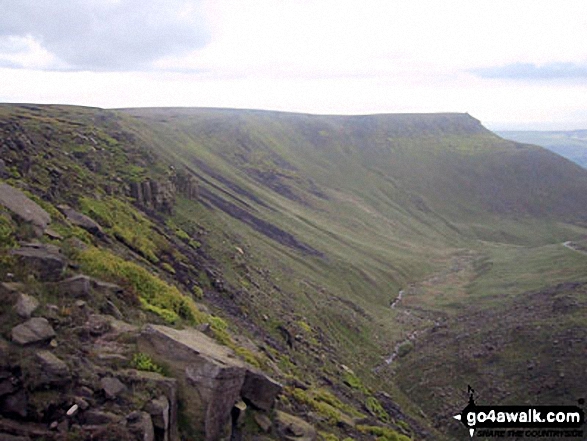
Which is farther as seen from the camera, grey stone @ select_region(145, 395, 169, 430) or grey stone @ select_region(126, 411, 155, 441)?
grey stone @ select_region(145, 395, 169, 430)

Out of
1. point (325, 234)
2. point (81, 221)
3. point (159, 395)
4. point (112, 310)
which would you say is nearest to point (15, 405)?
point (159, 395)

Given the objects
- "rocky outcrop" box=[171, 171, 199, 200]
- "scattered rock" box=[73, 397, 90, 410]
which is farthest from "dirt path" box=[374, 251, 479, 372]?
"scattered rock" box=[73, 397, 90, 410]

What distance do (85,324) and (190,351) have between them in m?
2.82

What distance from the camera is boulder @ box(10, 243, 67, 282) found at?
1379 centimetres

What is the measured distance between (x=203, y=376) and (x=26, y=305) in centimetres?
454

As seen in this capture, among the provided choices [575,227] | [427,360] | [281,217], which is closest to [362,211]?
[281,217]

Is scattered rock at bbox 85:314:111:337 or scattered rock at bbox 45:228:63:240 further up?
scattered rock at bbox 45:228:63:240

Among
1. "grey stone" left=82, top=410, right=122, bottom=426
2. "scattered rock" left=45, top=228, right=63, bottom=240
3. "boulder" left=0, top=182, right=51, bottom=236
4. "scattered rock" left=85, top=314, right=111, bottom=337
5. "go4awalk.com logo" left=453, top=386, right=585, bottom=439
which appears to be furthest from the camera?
"go4awalk.com logo" left=453, top=386, right=585, bottom=439

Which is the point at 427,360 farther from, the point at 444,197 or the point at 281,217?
the point at 444,197

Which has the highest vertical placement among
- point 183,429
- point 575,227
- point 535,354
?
point 183,429

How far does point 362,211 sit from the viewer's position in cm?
11456

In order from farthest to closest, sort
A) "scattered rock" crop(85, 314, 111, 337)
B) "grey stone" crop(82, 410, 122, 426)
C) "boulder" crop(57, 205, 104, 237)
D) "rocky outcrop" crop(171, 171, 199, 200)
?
"rocky outcrop" crop(171, 171, 199, 200)
"boulder" crop(57, 205, 104, 237)
"scattered rock" crop(85, 314, 111, 337)
"grey stone" crop(82, 410, 122, 426)

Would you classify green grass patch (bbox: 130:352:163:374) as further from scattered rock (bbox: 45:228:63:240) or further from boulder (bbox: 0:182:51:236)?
scattered rock (bbox: 45:228:63:240)

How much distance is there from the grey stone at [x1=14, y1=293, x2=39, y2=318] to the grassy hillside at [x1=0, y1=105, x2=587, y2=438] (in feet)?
31.5
